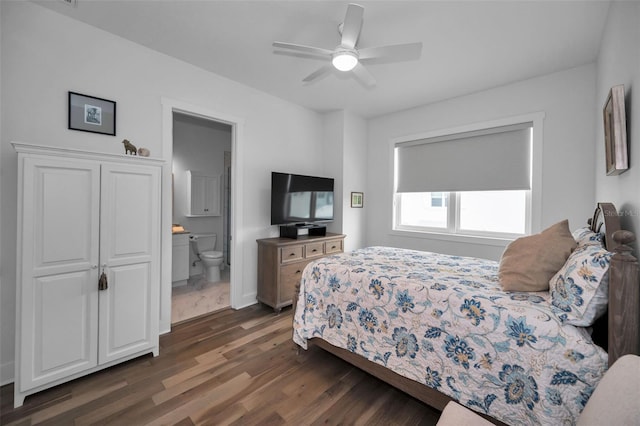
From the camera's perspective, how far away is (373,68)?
291cm

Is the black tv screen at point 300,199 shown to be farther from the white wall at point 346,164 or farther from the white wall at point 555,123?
the white wall at point 555,123

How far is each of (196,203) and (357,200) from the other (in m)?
2.87

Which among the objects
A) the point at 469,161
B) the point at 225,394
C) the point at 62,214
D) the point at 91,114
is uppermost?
the point at 91,114

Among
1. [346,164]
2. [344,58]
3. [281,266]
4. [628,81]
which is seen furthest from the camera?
[346,164]

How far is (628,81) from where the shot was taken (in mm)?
1547

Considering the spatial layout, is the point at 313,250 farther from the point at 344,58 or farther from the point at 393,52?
the point at 393,52

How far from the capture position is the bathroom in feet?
13.5

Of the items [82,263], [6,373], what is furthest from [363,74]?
[6,373]

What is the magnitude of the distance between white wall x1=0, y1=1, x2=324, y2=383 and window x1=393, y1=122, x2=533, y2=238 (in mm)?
2208

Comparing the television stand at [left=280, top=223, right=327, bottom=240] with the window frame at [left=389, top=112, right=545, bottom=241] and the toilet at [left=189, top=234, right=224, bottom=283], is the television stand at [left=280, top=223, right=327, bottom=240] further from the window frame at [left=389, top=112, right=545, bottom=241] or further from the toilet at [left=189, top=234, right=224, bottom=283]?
the toilet at [left=189, top=234, right=224, bottom=283]

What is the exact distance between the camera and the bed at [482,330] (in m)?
1.17

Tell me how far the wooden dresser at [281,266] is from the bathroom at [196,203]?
0.74 m

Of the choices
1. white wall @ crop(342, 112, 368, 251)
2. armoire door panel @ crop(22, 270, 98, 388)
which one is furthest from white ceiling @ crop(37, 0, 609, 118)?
armoire door panel @ crop(22, 270, 98, 388)

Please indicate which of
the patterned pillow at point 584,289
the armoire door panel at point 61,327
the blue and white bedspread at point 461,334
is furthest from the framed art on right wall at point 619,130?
the armoire door panel at point 61,327
